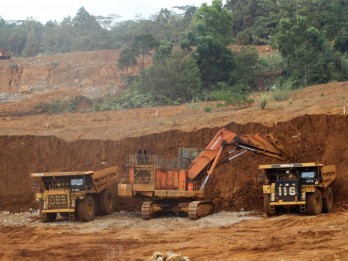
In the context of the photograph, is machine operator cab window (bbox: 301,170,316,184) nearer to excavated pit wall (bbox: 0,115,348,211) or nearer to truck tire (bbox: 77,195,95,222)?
excavated pit wall (bbox: 0,115,348,211)

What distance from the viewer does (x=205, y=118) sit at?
3725 centimetres

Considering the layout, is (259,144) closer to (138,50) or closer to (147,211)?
(147,211)

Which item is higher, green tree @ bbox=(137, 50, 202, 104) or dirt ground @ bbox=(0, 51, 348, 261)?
green tree @ bbox=(137, 50, 202, 104)

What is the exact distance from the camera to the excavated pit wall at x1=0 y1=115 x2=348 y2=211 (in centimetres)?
2805

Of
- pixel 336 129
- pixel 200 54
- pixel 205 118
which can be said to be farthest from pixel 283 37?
pixel 336 129

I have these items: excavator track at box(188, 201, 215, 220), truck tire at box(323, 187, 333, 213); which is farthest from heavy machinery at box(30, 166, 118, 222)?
truck tire at box(323, 187, 333, 213)

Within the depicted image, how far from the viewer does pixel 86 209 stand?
26.8 m

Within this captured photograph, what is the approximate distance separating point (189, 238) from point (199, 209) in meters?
4.87

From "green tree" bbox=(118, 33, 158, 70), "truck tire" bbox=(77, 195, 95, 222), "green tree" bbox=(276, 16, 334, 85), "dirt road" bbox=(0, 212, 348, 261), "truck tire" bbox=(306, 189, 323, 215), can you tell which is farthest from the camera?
"green tree" bbox=(118, 33, 158, 70)

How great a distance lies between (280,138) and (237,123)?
3837 mm

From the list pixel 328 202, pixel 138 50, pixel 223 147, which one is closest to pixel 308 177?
pixel 328 202

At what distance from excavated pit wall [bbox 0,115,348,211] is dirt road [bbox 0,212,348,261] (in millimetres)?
2466

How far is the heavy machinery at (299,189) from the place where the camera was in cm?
2361

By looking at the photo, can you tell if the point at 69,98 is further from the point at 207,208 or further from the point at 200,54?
the point at 207,208
